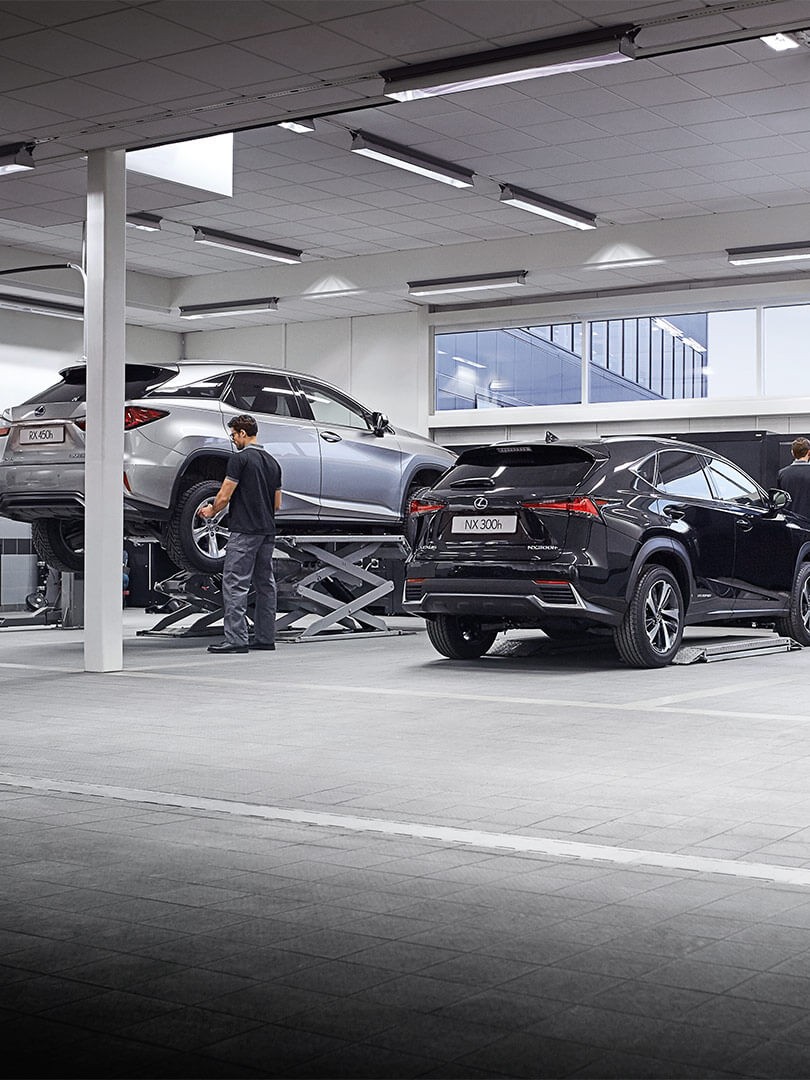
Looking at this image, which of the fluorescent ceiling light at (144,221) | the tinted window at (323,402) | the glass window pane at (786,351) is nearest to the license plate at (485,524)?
the tinted window at (323,402)

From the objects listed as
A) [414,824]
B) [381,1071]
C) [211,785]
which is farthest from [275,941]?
[211,785]

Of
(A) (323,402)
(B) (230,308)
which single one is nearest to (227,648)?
(A) (323,402)

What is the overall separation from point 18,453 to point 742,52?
21.7 ft

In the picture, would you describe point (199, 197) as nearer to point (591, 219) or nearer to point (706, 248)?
point (591, 219)

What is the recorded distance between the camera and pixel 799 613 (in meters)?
12.0

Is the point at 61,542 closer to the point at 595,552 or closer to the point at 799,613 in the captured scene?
the point at 595,552

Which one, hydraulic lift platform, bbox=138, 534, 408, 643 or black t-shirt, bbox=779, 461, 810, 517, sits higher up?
A: black t-shirt, bbox=779, 461, 810, 517

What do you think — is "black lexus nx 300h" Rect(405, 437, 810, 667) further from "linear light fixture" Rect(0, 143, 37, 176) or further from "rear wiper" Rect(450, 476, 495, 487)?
"linear light fixture" Rect(0, 143, 37, 176)

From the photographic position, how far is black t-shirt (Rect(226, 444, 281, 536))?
1124 centimetres

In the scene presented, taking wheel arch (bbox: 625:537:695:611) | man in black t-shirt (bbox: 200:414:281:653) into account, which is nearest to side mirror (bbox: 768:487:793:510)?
wheel arch (bbox: 625:537:695:611)

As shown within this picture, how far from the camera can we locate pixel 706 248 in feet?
53.5

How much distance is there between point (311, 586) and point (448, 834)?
30.0 ft

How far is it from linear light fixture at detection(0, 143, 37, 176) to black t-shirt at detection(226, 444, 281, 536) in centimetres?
274

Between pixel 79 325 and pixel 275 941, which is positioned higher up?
pixel 79 325
